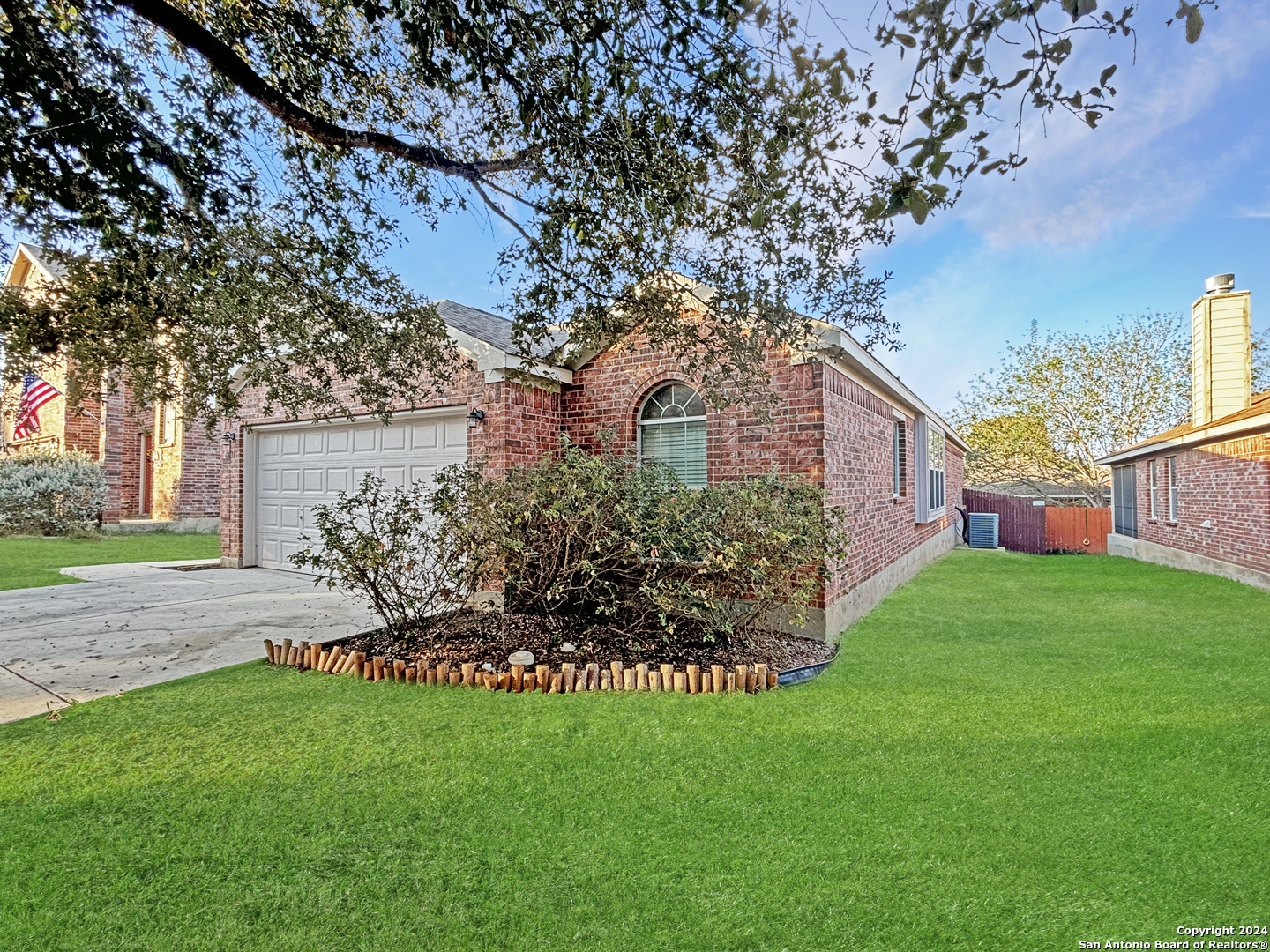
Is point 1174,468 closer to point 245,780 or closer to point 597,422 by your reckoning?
point 597,422

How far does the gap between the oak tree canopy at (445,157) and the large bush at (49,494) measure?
13862mm

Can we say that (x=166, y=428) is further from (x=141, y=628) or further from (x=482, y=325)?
(x=141, y=628)

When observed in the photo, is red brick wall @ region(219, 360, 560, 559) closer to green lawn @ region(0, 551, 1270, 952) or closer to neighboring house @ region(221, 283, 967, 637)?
neighboring house @ region(221, 283, 967, 637)

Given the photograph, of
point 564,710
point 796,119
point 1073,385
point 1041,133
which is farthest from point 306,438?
point 1073,385

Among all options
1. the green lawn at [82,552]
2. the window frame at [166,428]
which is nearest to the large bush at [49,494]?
the green lawn at [82,552]

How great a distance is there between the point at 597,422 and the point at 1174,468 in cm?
1334

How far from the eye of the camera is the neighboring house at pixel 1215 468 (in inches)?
401

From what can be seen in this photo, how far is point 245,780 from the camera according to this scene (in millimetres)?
3242

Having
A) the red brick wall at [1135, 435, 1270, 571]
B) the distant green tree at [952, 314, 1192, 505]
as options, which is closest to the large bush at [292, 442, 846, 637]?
the red brick wall at [1135, 435, 1270, 571]

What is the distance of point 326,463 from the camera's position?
32.3 ft

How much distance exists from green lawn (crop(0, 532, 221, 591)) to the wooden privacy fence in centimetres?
2100

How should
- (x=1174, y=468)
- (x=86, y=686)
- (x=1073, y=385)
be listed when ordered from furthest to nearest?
(x=1073, y=385)
(x=1174, y=468)
(x=86, y=686)

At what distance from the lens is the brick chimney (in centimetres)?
1241

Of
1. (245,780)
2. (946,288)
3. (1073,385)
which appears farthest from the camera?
(1073,385)
